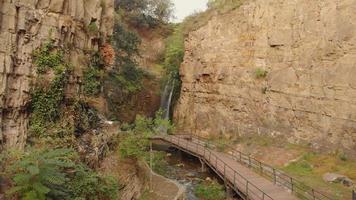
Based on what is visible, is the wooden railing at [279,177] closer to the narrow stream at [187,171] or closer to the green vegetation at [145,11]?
the narrow stream at [187,171]

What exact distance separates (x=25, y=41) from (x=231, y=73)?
23383 mm

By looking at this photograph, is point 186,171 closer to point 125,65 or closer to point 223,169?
point 223,169

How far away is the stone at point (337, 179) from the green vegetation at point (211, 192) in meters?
6.52

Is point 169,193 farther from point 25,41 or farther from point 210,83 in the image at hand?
point 210,83

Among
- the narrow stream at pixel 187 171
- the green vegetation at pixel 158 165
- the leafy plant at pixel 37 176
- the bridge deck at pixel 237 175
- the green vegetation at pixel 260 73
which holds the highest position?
the green vegetation at pixel 260 73

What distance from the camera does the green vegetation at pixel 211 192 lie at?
23.7m

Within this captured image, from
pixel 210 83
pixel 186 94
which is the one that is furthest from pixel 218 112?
pixel 186 94

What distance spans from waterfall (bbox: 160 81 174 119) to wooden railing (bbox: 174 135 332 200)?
11.7m

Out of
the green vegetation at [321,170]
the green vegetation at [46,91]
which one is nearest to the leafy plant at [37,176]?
the green vegetation at [46,91]

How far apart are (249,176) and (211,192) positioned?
9.36 feet

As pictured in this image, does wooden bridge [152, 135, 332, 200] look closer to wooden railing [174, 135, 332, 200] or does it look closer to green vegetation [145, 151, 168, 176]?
wooden railing [174, 135, 332, 200]

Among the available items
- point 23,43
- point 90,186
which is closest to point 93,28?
point 23,43

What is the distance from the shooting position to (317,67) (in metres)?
29.0

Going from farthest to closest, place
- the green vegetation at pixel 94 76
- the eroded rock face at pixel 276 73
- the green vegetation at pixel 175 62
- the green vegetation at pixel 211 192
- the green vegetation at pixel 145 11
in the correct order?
1. the green vegetation at pixel 145 11
2. the green vegetation at pixel 175 62
3. the eroded rock face at pixel 276 73
4. the green vegetation at pixel 211 192
5. the green vegetation at pixel 94 76
